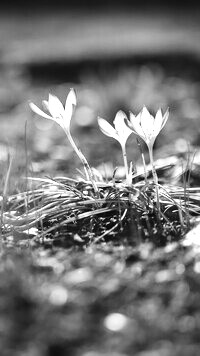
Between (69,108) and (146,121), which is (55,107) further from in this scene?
(146,121)

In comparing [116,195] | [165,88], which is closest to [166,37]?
[165,88]

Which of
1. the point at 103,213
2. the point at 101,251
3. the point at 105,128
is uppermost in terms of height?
the point at 105,128

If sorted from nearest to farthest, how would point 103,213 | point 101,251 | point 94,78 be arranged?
point 101,251, point 103,213, point 94,78

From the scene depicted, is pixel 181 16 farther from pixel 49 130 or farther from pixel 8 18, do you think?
pixel 49 130

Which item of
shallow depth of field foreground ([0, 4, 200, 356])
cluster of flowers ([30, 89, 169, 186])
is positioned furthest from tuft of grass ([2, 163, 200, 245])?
cluster of flowers ([30, 89, 169, 186])

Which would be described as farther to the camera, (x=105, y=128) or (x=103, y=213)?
(x=103, y=213)

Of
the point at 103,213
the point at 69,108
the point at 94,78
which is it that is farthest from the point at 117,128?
the point at 94,78

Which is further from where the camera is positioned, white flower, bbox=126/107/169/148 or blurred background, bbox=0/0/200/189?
blurred background, bbox=0/0/200/189

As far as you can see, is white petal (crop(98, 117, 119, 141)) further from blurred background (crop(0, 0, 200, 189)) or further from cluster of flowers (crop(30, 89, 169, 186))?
blurred background (crop(0, 0, 200, 189))
